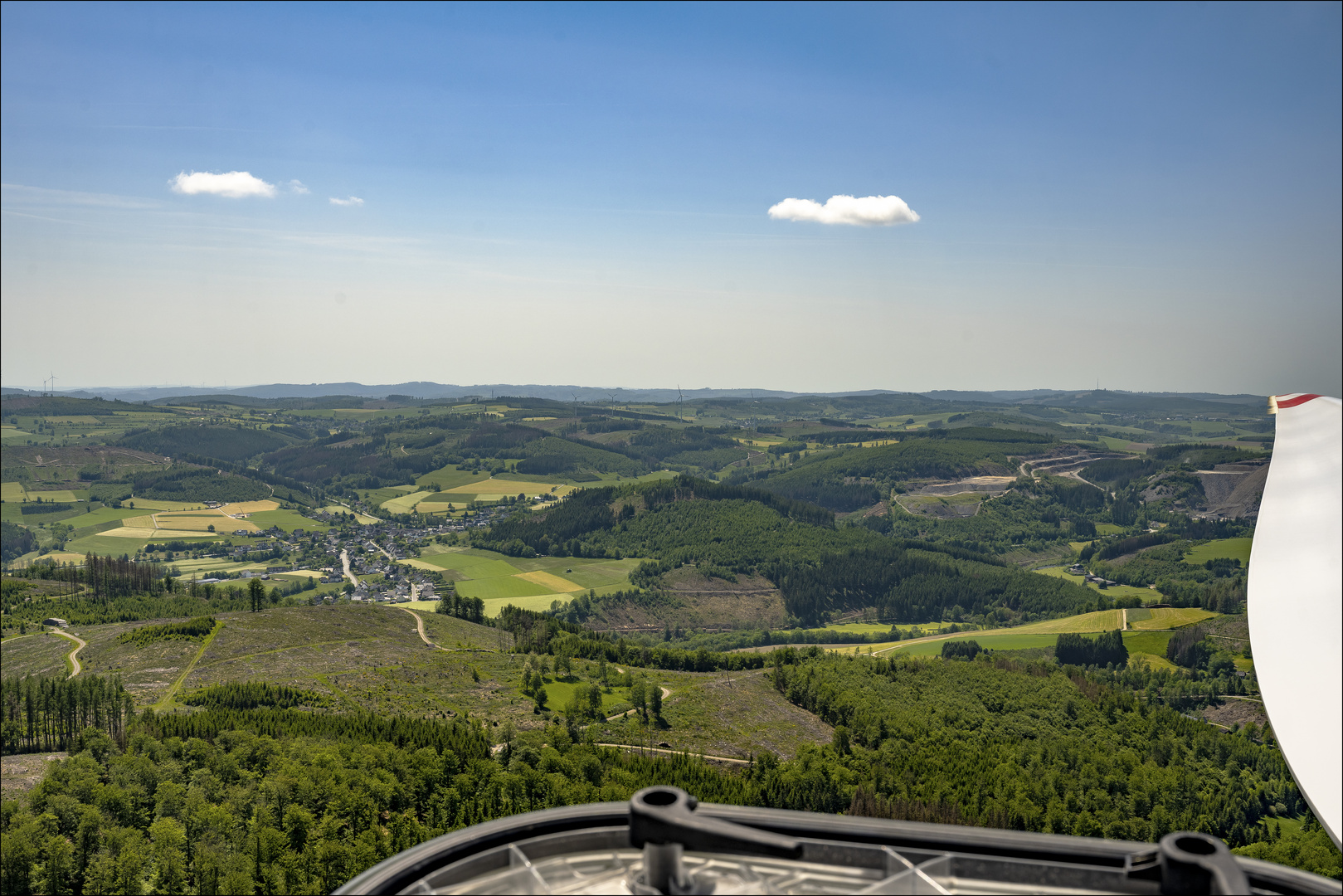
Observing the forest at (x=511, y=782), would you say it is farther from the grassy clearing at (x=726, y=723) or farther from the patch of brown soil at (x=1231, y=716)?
the patch of brown soil at (x=1231, y=716)

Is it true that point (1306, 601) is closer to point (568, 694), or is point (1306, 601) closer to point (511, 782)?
point (511, 782)

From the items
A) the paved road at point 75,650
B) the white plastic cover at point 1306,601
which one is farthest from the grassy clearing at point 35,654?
the white plastic cover at point 1306,601

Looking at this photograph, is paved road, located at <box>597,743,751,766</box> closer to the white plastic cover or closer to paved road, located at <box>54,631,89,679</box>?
paved road, located at <box>54,631,89,679</box>

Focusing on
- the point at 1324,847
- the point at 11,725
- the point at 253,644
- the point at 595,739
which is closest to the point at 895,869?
the point at 595,739

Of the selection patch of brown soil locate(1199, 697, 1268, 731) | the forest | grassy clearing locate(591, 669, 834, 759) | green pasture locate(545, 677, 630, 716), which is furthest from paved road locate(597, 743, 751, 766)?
patch of brown soil locate(1199, 697, 1268, 731)

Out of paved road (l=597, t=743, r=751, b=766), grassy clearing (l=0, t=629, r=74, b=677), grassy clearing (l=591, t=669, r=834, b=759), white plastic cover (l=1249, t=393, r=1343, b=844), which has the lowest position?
grassy clearing (l=591, t=669, r=834, b=759)
